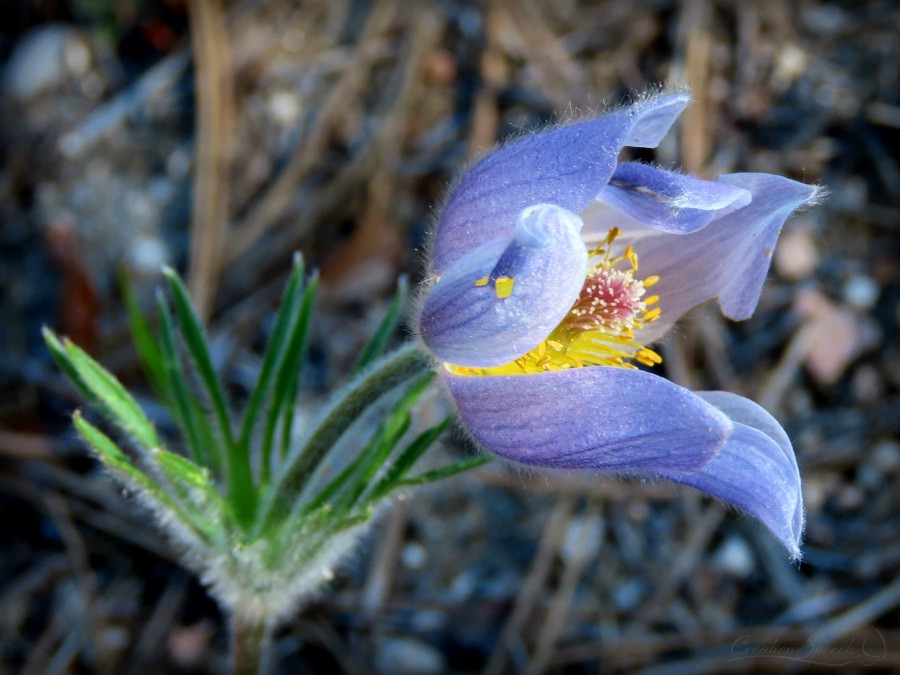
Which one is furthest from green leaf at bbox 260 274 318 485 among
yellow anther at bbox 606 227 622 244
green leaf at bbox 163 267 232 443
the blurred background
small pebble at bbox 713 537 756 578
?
small pebble at bbox 713 537 756 578

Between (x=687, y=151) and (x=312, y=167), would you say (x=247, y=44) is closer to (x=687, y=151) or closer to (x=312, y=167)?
(x=312, y=167)

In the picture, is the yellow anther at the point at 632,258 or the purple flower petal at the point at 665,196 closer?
the purple flower petal at the point at 665,196

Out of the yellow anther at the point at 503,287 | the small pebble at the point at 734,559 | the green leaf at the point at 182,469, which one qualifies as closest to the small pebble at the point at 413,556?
the small pebble at the point at 734,559

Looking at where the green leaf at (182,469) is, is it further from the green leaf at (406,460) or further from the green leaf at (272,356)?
the green leaf at (406,460)

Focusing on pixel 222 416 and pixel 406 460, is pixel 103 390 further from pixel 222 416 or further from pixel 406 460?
pixel 406 460

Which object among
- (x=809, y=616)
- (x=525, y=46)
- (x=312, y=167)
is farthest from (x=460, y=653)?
(x=525, y=46)

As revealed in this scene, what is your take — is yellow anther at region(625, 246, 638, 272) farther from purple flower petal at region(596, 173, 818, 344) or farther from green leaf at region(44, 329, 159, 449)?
green leaf at region(44, 329, 159, 449)

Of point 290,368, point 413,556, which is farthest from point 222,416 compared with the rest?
point 413,556
